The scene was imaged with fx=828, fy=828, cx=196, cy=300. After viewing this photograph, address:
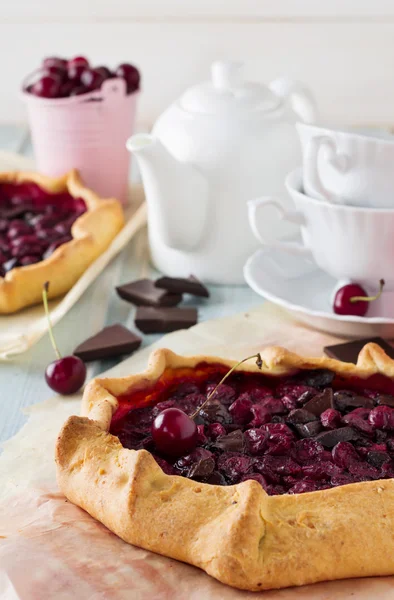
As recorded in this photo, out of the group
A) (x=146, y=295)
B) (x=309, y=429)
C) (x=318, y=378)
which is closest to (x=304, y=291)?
(x=146, y=295)

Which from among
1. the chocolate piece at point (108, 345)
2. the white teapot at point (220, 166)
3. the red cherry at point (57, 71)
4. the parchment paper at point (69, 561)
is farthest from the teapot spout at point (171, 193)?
the parchment paper at point (69, 561)

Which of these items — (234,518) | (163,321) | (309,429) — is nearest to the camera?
(234,518)

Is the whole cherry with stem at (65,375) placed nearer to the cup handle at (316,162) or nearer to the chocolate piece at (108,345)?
the chocolate piece at (108,345)

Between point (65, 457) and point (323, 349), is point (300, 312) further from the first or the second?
point (65, 457)

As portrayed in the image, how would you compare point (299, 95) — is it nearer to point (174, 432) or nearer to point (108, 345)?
point (108, 345)

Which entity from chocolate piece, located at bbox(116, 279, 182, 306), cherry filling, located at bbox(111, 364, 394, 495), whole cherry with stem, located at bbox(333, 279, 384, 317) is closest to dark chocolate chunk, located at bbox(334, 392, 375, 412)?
cherry filling, located at bbox(111, 364, 394, 495)

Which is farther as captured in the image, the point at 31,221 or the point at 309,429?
the point at 31,221
